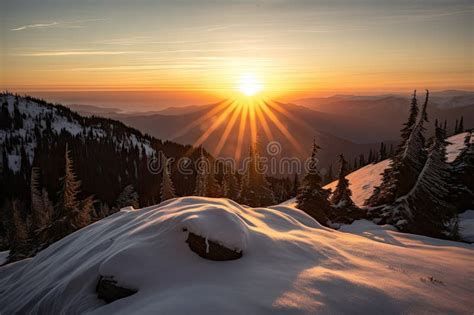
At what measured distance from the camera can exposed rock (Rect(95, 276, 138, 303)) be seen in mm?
7500

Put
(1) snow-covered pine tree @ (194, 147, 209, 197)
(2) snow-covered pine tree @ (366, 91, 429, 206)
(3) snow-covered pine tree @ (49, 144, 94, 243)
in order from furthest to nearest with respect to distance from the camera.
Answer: (1) snow-covered pine tree @ (194, 147, 209, 197) < (3) snow-covered pine tree @ (49, 144, 94, 243) < (2) snow-covered pine tree @ (366, 91, 429, 206)

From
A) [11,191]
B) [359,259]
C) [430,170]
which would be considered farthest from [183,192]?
[359,259]

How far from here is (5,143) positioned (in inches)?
7028

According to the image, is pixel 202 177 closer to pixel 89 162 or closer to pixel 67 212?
pixel 67 212

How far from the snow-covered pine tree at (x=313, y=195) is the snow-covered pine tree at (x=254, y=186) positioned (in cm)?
977

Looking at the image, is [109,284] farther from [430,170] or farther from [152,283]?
[430,170]

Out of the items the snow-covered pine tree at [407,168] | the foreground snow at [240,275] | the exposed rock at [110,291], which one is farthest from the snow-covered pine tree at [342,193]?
the exposed rock at [110,291]

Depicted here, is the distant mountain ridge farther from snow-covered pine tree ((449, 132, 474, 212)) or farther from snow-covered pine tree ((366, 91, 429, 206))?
snow-covered pine tree ((449, 132, 474, 212))

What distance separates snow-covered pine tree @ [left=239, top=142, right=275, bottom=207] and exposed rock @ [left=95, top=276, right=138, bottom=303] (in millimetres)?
29279

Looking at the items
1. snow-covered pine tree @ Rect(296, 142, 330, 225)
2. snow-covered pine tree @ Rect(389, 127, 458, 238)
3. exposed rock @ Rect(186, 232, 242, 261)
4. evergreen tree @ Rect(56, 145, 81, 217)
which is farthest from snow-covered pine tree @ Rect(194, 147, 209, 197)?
exposed rock @ Rect(186, 232, 242, 261)

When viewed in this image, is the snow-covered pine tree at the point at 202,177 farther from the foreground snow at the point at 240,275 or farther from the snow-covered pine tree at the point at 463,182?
the foreground snow at the point at 240,275

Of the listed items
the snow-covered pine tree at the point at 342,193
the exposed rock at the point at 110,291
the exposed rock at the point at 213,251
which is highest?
the exposed rock at the point at 213,251

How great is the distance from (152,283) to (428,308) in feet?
21.6

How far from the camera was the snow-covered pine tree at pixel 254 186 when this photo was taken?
121 feet
